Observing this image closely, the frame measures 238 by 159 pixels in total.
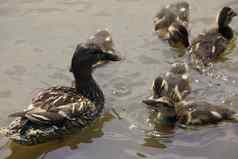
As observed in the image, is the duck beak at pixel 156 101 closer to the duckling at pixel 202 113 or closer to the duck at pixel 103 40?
the duckling at pixel 202 113

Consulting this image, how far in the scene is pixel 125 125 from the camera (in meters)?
4.96

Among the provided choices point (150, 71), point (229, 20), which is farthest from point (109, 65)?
point (229, 20)

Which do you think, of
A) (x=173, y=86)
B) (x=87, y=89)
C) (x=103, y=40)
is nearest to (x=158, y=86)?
(x=173, y=86)

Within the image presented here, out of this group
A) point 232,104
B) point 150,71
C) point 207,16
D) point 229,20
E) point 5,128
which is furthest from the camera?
point 207,16

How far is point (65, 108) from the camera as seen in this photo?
15.8 feet

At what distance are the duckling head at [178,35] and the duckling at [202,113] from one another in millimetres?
1194

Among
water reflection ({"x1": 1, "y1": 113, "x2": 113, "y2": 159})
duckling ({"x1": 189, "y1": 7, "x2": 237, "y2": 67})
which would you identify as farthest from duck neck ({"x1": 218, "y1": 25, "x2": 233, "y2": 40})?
water reflection ({"x1": 1, "y1": 113, "x2": 113, "y2": 159})

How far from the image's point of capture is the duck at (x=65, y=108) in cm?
466

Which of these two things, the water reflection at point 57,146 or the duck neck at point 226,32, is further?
the duck neck at point 226,32

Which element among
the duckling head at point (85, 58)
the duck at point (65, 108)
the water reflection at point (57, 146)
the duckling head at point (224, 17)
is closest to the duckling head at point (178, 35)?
the duckling head at point (224, 17)

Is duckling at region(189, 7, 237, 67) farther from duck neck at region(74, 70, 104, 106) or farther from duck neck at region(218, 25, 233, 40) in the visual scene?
duck neck at region(74, 70, 104, 106)

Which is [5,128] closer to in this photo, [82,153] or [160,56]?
[82,153]

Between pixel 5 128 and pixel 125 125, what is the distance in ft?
3.26

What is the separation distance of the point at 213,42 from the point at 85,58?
62.4 inches
